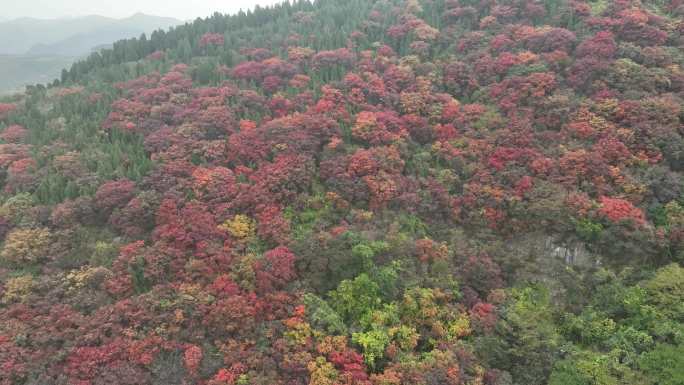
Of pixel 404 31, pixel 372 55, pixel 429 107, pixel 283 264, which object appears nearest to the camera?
pixel 283 264

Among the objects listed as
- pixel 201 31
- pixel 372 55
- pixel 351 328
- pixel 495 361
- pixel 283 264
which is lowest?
pixel 495 361

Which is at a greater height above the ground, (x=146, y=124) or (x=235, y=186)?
(x=146, y=124)

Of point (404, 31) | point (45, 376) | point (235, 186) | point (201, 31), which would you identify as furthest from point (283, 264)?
point (201, 31)

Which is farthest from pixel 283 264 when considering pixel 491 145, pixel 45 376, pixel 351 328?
pixel 491 145

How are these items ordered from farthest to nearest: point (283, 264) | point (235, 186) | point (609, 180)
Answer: point (235, 186)
point (609, 180)
point (283, 264)

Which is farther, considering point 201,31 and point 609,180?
point 201,31

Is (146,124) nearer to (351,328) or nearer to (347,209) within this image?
Answer: (347,209)
